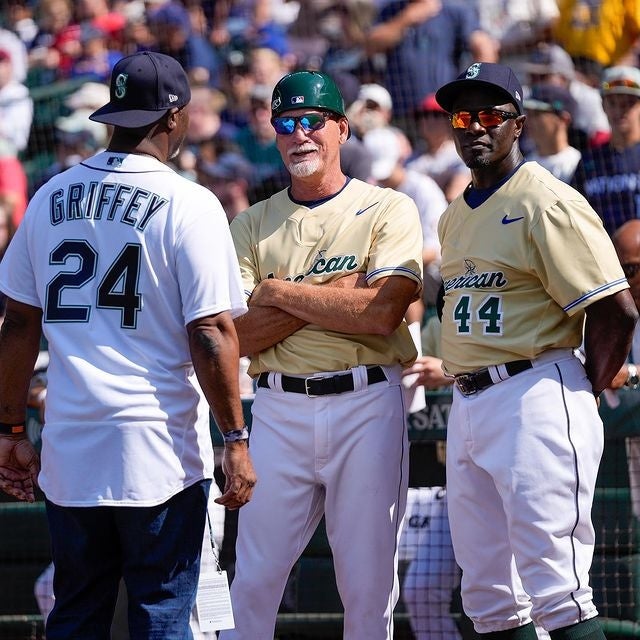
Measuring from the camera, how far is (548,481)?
3.46 metres

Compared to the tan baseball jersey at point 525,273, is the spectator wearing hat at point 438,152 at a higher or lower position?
higher

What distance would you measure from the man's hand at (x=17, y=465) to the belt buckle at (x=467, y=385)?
1.38 m

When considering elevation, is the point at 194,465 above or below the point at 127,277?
below

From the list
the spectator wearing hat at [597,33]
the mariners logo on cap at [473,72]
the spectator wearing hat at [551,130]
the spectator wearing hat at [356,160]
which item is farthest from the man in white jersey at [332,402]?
the spectator wearing hat at [597,33]

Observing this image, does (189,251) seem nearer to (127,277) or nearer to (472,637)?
(127,277)

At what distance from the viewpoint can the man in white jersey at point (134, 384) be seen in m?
3.05

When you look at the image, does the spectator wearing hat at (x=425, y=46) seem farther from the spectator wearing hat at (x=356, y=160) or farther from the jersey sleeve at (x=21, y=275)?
the jersey sleeve at (x=21, y=275)

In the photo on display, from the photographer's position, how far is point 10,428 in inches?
132

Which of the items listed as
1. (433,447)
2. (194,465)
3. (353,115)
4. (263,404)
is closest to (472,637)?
(433,447)

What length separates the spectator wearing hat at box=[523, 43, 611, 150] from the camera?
24.6 ft

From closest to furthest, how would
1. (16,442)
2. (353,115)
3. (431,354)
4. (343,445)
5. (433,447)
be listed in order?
(16,442) < (343,445) < (433,447) < (431,354) < (353,115)

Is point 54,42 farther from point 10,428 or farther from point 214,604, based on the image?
point 214,604

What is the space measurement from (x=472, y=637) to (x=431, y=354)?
56.4 inches

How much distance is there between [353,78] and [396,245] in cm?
549
